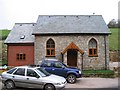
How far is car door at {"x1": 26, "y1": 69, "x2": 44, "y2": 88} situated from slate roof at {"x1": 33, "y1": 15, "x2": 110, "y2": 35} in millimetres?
13183

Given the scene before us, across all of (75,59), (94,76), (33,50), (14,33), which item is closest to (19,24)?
(14,33)

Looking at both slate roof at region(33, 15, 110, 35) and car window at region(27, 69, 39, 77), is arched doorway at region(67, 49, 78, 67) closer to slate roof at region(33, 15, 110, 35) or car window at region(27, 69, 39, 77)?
slate roof at region(33, 15, 110, 35)

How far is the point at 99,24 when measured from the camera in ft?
107

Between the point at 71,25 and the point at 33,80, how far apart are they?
51.2 ft

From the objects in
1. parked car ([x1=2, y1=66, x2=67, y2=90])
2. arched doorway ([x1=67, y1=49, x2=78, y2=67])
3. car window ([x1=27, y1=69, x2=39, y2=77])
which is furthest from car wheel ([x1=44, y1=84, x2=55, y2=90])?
arched doorway ([x1=67, y1=49, x2=78, y2=67])

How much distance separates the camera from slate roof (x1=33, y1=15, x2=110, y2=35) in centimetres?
3144

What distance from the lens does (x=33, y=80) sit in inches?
712

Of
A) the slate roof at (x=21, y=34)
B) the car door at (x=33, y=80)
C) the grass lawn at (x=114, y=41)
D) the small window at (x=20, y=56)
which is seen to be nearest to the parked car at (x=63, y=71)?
the car door at (x=33, y=80)

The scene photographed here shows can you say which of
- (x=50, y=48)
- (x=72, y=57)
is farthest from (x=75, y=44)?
(x=50, y=48)

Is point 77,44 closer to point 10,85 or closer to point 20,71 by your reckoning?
point 20,71

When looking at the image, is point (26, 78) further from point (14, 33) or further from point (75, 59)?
point (14, 33)

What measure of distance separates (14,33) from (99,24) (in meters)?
10.7

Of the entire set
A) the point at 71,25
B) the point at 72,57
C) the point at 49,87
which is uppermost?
→ the point at 71,25

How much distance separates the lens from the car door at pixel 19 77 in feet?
60.3
